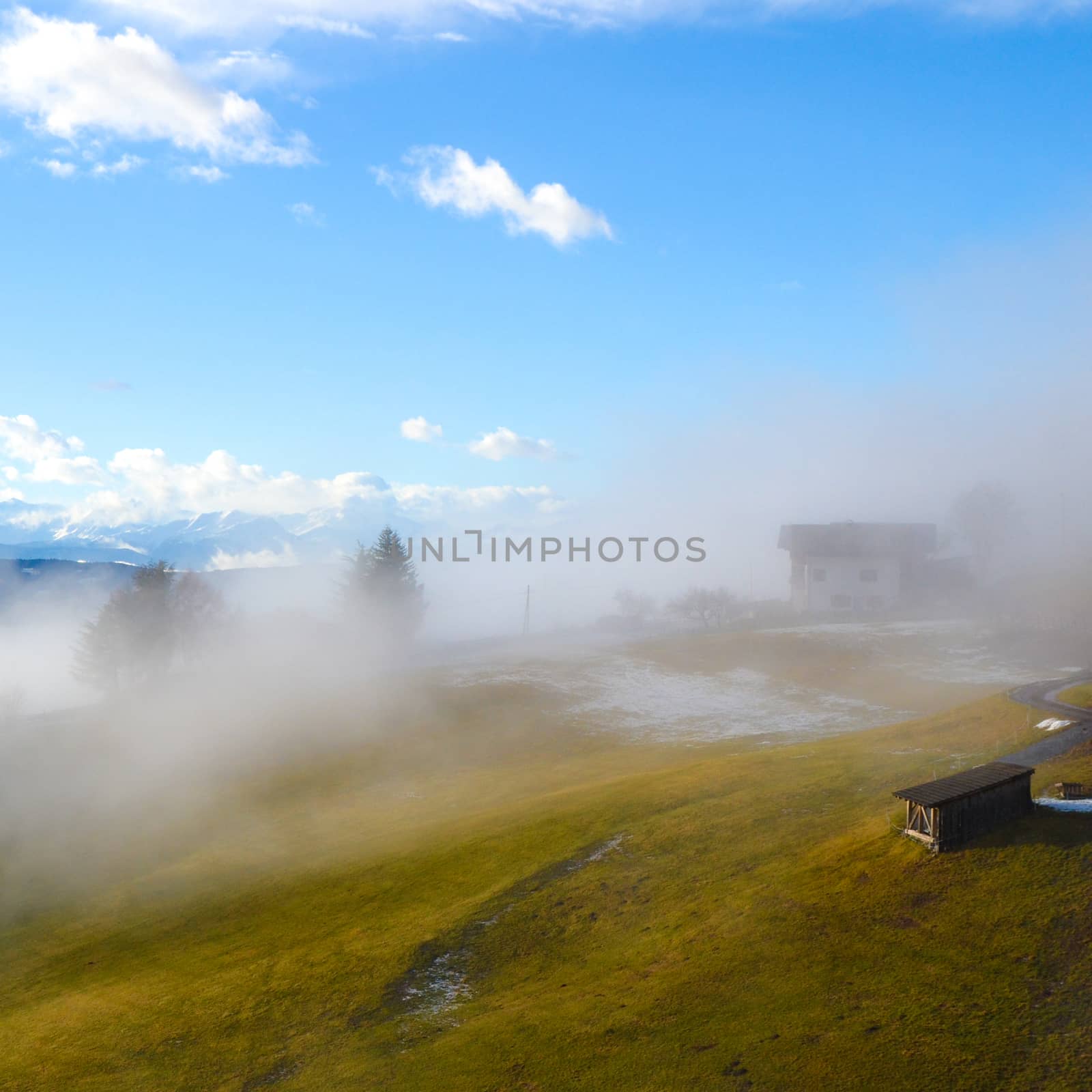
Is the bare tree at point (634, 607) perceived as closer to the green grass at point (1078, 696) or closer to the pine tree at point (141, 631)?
the pine tree at point (141, 631)

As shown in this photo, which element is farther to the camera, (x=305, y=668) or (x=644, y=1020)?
(x=305, y=668)

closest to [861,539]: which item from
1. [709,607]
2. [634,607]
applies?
[709,607]

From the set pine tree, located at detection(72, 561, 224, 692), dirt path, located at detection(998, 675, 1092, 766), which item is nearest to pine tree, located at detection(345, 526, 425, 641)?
pine tree, located at detection(72, 561, 224, 692)

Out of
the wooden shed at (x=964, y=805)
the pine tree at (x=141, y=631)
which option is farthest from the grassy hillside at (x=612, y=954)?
the pine tree at (x=141, y=631)

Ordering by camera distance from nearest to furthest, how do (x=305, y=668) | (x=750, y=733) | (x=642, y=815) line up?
(x=642, y=815)
(x=750, y=733)
(x=305, y=668)

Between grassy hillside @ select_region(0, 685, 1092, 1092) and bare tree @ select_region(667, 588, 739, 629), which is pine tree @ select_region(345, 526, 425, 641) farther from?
grassy hillside @ select_region(0, 685, 1092, 1092)

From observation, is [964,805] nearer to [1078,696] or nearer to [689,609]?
[1078,696]

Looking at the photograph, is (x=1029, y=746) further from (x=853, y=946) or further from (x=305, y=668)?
(x=305, y=668)

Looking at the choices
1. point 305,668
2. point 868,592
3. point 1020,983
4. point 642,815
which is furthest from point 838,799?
point 868,592
